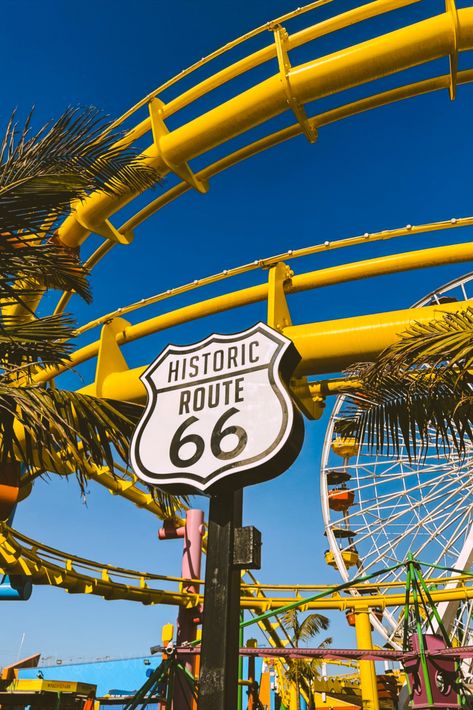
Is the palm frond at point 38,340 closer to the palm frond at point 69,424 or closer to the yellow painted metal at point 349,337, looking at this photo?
the palm frond at point 69,424

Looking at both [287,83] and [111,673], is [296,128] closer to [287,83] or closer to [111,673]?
[287,83]

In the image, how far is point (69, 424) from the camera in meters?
3.89

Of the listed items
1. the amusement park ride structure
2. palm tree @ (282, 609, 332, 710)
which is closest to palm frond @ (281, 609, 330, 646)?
palm tree @ (282, 609, 332, 710)

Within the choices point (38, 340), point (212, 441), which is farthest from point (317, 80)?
point (212, 441)

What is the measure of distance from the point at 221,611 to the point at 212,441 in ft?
2.66

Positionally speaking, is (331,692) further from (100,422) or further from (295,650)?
(100,422)

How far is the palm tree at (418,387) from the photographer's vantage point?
4723 millimetres

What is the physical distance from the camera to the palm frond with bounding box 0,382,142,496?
3734 millimetres

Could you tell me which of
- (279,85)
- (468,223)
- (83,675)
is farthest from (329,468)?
(83,675)

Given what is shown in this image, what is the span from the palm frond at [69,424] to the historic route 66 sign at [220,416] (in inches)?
30.8

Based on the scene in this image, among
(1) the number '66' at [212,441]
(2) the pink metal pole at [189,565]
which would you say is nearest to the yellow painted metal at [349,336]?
(1) the number '66' at [212,441]

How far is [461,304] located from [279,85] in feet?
10.7

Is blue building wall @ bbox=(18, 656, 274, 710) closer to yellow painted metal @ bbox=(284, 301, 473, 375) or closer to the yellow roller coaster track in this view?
the yellow roller coaster track

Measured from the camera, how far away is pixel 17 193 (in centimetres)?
384
